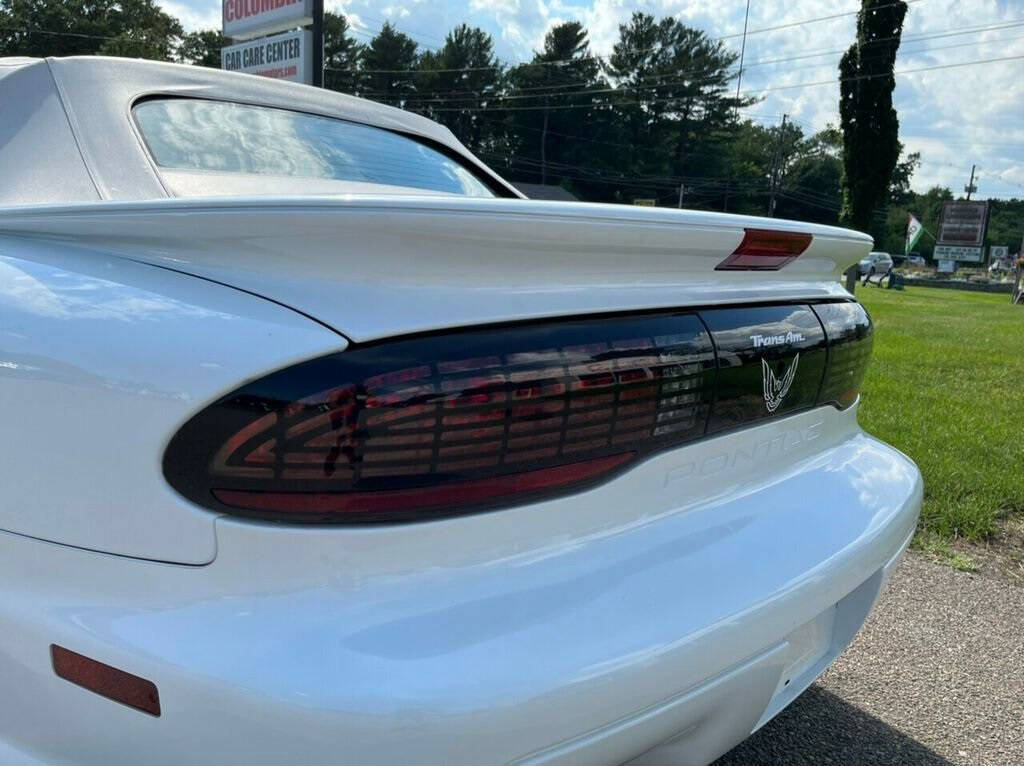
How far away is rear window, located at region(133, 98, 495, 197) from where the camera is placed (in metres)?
2.10

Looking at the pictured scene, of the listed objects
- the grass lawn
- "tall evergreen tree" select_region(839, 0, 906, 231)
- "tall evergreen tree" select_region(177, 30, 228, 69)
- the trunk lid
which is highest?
"tall evergreen tree" select_region(177, 30, 228, 69)

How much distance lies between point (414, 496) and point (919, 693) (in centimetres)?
203

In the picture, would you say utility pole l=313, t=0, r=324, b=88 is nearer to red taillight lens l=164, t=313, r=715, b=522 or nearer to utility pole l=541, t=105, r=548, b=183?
red taillight lens l=164, t=313, r=715, b=522

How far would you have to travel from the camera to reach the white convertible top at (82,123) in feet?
5.77

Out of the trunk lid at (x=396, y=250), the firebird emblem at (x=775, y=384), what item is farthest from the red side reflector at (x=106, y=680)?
the firebird emblem at (x=775, y=384)

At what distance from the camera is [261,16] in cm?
772

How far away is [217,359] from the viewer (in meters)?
1.07

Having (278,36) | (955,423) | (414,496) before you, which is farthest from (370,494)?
(278,36)

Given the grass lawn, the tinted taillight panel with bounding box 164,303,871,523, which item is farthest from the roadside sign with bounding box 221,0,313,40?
the tinted taillight panel with bounding box 164,303,871,523

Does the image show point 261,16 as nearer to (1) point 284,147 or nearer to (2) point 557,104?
(1) point 284,147

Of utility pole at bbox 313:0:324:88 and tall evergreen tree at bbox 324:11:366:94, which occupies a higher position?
tall evergreen tree at bbox 324:11:366:94

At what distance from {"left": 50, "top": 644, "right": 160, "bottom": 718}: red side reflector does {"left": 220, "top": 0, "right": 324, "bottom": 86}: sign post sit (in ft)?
21.8

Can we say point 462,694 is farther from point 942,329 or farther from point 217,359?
point 942,329

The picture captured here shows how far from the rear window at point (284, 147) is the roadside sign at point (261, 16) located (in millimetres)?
5217
